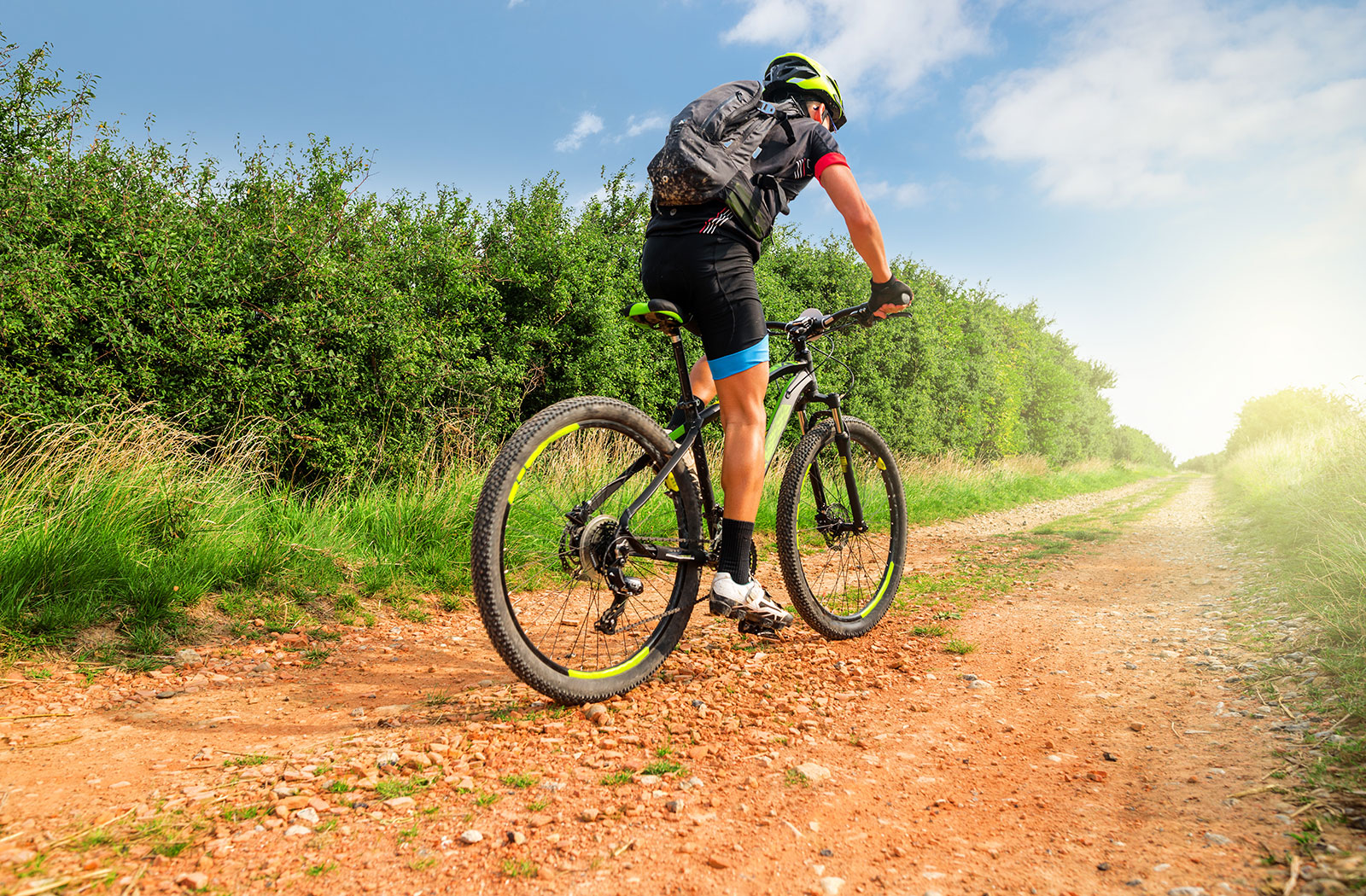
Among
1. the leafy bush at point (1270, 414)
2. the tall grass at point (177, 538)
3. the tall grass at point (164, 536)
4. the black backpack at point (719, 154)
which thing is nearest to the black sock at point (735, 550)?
the black backpack at point (719, 154)

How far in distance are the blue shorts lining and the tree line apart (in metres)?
4.93

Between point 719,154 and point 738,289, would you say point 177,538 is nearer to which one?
point 738,289

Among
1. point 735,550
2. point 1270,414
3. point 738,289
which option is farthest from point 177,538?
Result: point 1270,414

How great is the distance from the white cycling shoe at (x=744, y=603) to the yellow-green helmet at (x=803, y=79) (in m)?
2.32

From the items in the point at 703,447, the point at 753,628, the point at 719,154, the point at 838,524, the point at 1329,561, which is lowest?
the point at 753,628

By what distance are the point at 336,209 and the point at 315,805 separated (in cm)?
700

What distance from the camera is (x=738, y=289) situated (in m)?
2.93

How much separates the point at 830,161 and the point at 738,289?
0.74 m

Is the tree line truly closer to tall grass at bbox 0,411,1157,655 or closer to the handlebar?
tall grass at bbox 0,411,1157,655

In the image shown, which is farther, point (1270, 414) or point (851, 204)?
point (1270, 414)

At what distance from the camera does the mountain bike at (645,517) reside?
2523mm

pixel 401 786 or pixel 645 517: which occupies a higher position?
pixel 645 517

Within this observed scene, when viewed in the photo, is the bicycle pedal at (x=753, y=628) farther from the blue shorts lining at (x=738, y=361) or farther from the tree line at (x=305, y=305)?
the tree line at (x=305, y=305)

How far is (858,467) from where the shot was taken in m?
4.13
